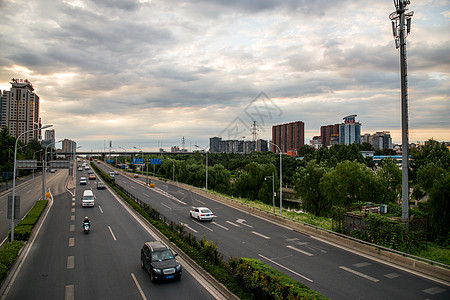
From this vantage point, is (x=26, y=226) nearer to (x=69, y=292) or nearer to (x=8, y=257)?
(x=8, y=257)

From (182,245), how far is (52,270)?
731 centimetres

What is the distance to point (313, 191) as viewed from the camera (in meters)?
45.1

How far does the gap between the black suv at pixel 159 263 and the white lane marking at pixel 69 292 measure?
3433 millimetres

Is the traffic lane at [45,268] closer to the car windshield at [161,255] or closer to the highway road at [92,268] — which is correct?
the highway road at [92,268]

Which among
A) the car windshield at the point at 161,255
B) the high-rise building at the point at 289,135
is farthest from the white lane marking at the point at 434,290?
the high-rise building at the point at 289,135

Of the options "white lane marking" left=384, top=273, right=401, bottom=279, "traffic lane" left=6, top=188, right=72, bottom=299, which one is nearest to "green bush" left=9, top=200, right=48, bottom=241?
"traffic lane" left=6, top=188, right=72, bottom=299

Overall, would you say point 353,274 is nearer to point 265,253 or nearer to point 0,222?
point 265,253

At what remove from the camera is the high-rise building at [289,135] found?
465 ft

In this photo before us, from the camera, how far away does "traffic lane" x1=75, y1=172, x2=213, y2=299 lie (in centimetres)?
1277

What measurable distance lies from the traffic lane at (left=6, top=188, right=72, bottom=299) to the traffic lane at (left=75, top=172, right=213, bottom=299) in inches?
40.1

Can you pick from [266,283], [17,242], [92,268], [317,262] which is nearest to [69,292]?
[92,268]

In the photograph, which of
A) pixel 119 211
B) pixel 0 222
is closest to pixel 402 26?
pixel 119 211

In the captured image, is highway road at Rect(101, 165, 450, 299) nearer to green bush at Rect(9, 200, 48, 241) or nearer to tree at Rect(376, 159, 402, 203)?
green bush at Rect(9, 200, 48, 241)

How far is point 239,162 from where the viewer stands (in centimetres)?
10644
